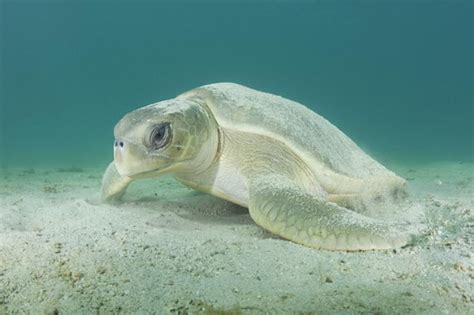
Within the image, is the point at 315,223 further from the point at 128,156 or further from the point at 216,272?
the point at 128,156

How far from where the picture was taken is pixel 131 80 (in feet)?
338

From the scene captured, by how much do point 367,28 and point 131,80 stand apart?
216ft

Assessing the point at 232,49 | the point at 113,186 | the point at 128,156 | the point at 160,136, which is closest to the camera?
the point at 128,156

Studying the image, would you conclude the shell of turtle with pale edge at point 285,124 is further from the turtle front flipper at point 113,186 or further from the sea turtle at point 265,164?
the turtle front flipper at point 113,186

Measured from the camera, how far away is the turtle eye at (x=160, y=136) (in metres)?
2.74

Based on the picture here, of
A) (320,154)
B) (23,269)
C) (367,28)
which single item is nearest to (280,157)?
(320,154)

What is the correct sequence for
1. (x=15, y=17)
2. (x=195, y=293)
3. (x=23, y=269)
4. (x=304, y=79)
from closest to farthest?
(x=195, y=293), (x=23, y=269), (x=15, y=17), (x=304, y=79)

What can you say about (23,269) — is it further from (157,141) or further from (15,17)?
(15,17)

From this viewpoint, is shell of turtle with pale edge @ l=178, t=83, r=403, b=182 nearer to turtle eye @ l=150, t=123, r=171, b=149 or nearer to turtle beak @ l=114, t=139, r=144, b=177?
turtle eye @ l=150, t=123, r=171, b=149

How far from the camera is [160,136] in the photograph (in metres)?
2.78

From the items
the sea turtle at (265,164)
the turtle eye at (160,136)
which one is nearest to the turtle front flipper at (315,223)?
the sea turtle at (265,164)

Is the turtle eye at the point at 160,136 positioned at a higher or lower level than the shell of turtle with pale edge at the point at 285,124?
lower

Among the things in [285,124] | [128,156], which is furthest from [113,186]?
[285,124]

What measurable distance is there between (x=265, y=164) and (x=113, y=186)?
5.45ft
